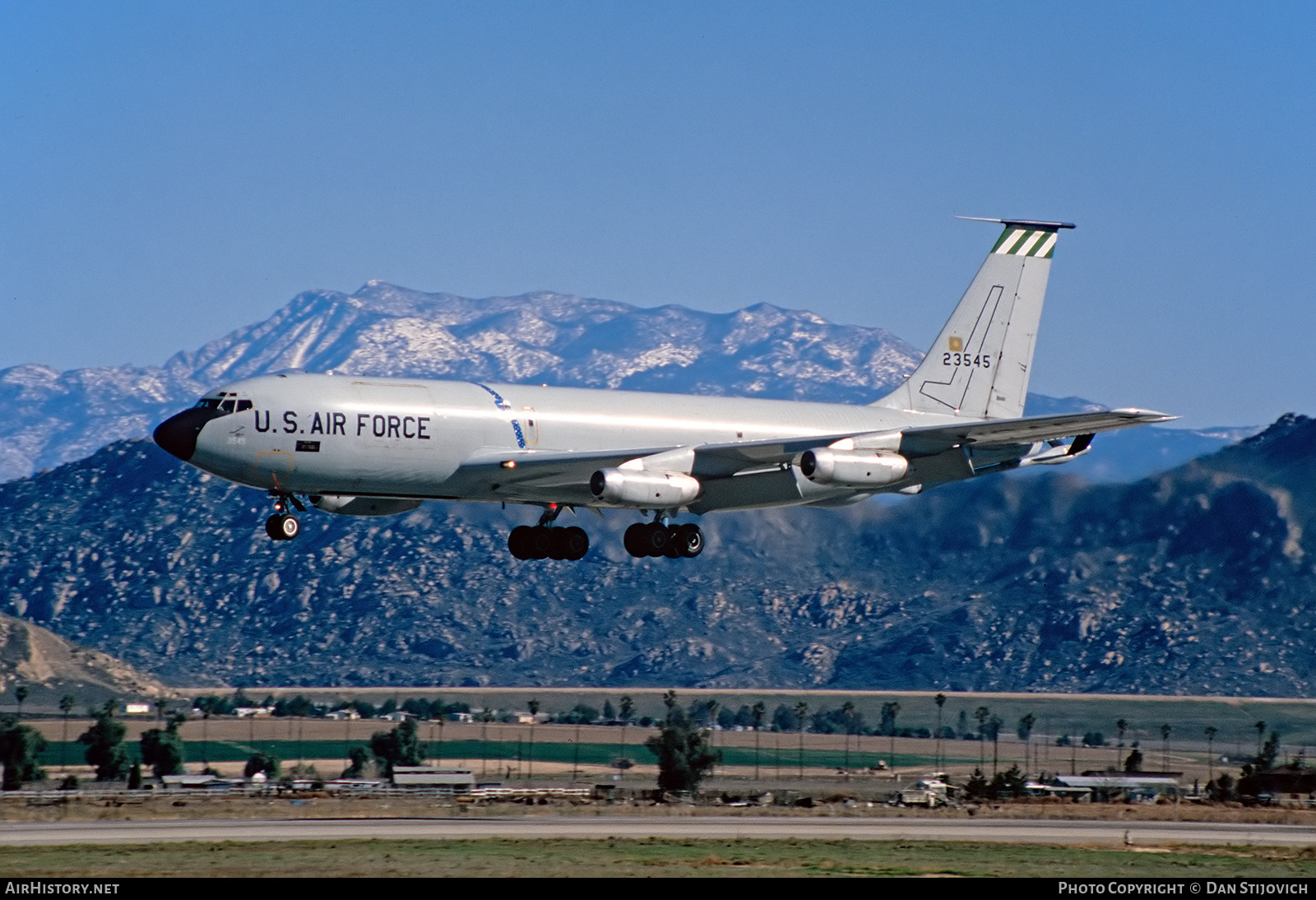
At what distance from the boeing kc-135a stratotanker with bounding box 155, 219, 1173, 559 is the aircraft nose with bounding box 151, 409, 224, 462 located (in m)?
0.04

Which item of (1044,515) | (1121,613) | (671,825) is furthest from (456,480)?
(1121,613)

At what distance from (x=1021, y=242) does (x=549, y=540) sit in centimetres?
2403

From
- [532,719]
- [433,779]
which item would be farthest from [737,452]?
[532,719]

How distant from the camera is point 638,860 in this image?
51906 millimetres

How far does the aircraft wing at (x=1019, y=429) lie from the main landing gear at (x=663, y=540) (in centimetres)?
814

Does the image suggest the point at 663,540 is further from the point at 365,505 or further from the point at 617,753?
the point at 617,753

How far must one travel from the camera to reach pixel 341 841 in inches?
2292

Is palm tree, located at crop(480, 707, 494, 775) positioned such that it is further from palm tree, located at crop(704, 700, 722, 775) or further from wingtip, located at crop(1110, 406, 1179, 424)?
wingtip, located at crop(1110, 406, 1179, 424)

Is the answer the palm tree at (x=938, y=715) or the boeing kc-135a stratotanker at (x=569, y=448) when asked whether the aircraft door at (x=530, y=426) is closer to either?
the boeing kc-135a stratotanker at (x=569, y=448)

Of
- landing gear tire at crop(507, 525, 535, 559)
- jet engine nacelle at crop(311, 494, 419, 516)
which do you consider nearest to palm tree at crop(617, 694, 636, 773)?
landing gear tire at crop(507, 525, 535, 559)

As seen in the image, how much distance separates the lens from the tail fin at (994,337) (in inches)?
2778

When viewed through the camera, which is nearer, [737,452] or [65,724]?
[737,452]

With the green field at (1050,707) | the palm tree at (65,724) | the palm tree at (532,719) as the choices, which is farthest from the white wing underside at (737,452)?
the green field at (1050,707)
